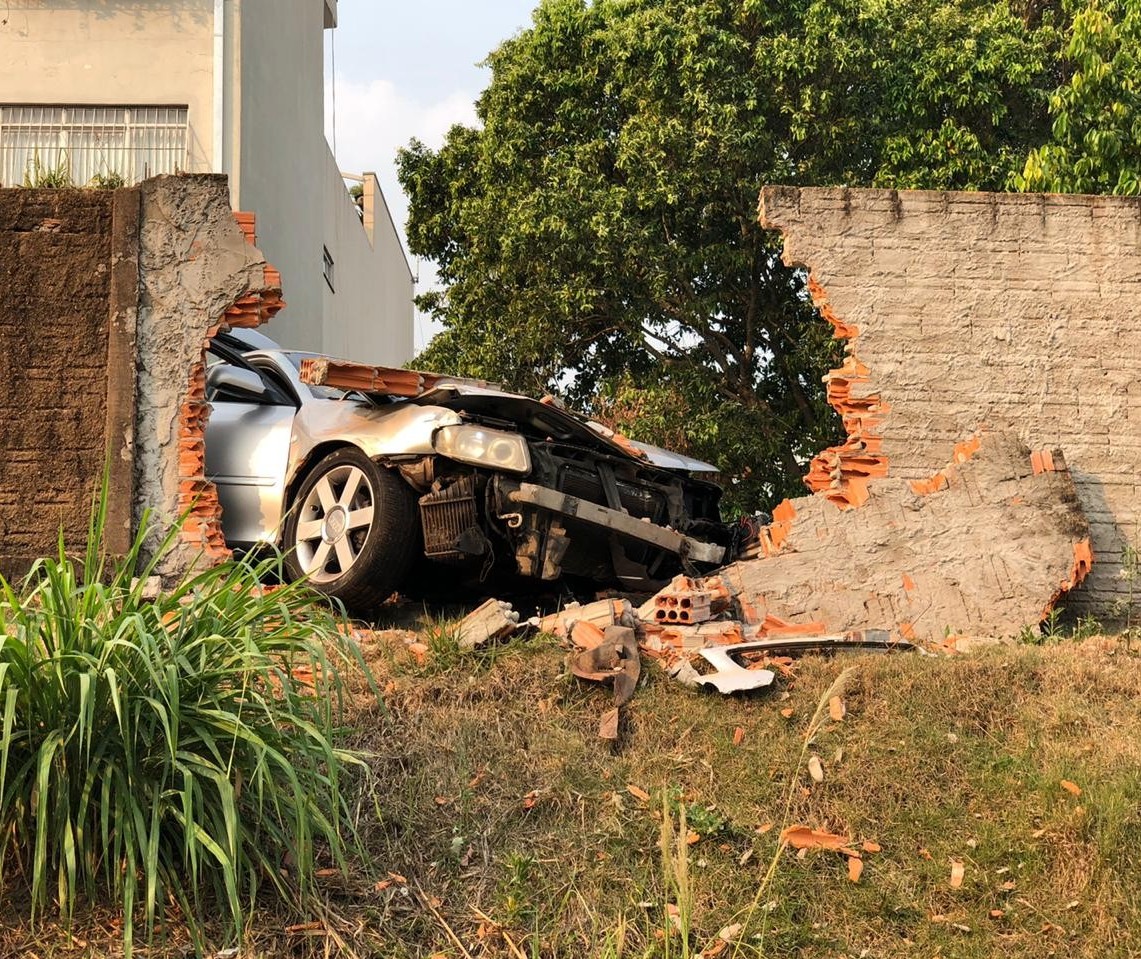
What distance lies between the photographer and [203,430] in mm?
8047

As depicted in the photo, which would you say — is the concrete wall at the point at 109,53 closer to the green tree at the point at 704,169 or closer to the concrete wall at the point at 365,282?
the green tree at the point at 704,169

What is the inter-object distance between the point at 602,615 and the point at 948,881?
2.43m

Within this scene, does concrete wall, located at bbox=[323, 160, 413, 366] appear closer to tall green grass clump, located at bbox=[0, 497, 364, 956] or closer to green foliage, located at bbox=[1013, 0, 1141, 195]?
green foliage, located at bbox=[1013, 0, 1141, 195]

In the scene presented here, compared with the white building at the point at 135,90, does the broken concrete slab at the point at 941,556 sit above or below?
below

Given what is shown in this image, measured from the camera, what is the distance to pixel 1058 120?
12578mm

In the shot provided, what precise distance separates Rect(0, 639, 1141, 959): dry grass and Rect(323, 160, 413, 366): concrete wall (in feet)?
51.8

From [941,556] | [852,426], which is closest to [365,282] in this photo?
[852,426]

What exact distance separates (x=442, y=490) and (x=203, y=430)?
1487mm

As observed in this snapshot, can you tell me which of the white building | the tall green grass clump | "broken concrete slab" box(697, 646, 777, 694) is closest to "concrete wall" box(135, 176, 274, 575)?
the tall green grass clump

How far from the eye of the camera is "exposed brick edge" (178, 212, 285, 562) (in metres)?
7.96

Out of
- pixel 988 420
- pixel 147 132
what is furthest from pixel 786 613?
pixel 147 132

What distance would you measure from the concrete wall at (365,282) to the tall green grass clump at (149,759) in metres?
16.6

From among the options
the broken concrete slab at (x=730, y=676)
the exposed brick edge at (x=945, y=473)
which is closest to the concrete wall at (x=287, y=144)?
the exposed brick edge at (x=945, y=473)

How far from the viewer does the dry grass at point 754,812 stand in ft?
17.3
